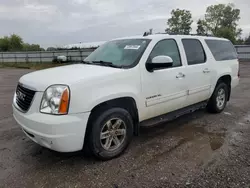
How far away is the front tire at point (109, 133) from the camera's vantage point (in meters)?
3.13

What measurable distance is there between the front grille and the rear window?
3.89m

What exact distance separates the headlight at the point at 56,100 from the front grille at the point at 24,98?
24cm

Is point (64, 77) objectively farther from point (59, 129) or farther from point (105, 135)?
point (105, 135)

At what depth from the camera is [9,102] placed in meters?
7.23

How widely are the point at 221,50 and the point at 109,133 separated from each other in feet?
12.1

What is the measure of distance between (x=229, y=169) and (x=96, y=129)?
6.01ft

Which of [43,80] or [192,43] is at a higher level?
[192,43]

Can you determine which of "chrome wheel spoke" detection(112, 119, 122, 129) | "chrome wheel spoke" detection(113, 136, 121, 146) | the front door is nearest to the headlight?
"chrome wheel spoke" detection(112, 119, 122, 129)

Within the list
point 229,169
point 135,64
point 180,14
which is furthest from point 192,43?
point 180,14

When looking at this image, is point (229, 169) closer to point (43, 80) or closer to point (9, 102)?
point (43, 80)

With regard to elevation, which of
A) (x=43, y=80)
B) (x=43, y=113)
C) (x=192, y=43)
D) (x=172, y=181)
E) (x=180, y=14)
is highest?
(x=180, y=14)

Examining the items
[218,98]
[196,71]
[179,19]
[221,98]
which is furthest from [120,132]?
[179,19]

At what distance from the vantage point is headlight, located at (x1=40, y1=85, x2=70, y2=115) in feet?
9.29

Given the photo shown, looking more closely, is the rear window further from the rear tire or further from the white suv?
the rear tire
